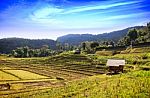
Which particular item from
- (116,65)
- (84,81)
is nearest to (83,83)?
(84,81)

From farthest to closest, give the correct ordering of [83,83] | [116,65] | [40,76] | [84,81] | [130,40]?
[130,40] → [40,76] → [116,65] → [84,81] → [83,83]

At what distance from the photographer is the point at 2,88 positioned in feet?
83.6

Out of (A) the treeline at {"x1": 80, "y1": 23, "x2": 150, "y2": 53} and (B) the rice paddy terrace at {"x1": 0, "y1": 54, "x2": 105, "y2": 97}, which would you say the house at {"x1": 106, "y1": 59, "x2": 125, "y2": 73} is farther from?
(A) the treeline at {"x1": 80, "y1": 23, "x2": 150, "y2": 53}

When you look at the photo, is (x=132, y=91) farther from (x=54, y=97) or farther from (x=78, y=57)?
(x=78, y=57)

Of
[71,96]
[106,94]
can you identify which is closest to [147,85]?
[106,94]

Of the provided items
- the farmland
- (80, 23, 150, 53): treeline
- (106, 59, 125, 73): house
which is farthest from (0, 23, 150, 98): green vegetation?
(106, 59, 125, 73): house

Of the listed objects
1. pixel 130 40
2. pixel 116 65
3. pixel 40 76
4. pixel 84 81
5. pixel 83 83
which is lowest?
Answer: pixel 40 76

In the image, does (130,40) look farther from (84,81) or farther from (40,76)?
(84,81)

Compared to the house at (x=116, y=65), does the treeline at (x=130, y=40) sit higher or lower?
higher

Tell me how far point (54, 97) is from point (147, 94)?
623cm

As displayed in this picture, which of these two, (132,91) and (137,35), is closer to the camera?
(132,91)

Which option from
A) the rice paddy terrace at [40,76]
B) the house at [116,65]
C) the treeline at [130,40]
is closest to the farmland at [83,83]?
the rice paddy terrace at [40,76]

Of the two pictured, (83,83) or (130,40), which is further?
(130,40)

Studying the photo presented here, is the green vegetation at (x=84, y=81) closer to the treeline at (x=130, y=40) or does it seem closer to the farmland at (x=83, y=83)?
the farmland at (x=83, y=83)
